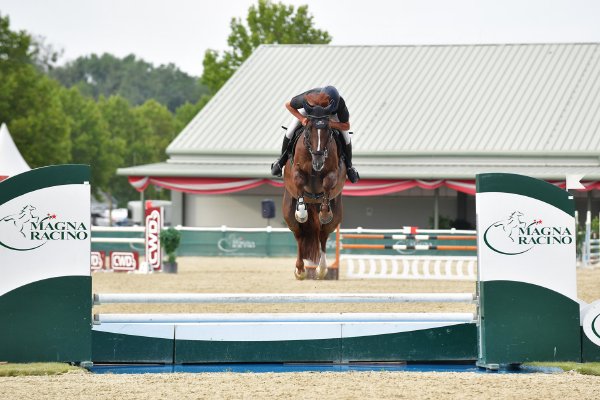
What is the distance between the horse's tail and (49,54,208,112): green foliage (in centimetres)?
11196

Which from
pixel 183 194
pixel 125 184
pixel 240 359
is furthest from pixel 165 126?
pixel 240 359

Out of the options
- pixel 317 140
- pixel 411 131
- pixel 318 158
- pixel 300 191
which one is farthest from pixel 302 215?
pixel 411 131

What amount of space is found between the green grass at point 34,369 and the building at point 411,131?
2462 centimetres

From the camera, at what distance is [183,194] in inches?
1464

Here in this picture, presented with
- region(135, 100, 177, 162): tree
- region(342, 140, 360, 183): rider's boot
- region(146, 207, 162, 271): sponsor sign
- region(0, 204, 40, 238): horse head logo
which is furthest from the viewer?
region(135, 100, 177, 162): tree

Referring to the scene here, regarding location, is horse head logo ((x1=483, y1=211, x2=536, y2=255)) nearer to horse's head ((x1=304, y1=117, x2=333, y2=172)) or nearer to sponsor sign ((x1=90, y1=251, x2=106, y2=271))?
horse's head ((x1=304, y1=117, x2=333, y2=172))

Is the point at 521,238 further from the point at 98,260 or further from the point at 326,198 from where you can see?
the point at 98,260

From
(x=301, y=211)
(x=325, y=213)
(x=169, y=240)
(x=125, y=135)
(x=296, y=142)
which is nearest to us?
(x=325, y=213)

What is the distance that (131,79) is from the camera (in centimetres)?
12838

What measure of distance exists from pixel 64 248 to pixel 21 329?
0.76 meters

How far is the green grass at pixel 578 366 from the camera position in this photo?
9.17 m

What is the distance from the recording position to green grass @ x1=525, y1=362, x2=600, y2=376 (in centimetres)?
917

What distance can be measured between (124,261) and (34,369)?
14.4 m

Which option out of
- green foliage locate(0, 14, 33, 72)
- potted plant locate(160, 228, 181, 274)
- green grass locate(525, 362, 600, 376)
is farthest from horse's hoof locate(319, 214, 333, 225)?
green foliage locate(0, 14, 33, 72)
